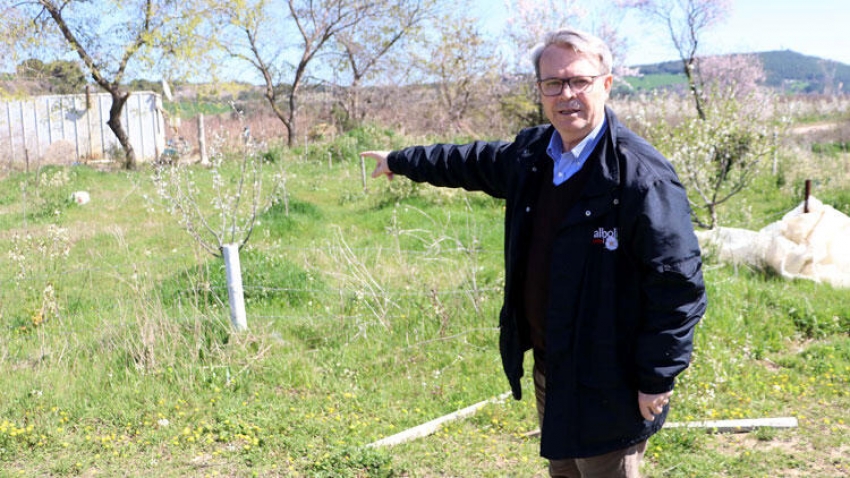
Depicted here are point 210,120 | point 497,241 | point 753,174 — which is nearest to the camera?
point 497,241

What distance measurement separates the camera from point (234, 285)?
16.5 feet

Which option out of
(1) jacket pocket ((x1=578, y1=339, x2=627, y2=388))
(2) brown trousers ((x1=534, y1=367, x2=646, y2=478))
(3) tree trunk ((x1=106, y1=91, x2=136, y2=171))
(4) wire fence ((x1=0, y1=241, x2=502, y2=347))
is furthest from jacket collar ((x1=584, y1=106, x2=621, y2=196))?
(3) tree trunk ((x1=106, y1=91, x2=136, y2=171))

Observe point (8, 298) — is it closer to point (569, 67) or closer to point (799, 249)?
point (569, 67)

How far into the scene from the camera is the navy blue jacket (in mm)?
2098

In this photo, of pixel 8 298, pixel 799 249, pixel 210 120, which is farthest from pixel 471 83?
pixel 8 298

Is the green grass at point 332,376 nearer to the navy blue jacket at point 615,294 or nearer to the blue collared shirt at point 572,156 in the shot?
the navy blue jacket at point 615,294

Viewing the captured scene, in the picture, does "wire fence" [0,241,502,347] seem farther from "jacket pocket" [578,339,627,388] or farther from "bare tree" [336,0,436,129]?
"bare tree" [336,0,436,129]

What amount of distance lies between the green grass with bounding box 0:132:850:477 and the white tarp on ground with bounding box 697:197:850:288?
9.0 inches

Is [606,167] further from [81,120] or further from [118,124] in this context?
[81,120]

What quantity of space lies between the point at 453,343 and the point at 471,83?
17533 mm

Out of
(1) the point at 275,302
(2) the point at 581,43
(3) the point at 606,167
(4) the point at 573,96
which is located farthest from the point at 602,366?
(1) the point at 275,302

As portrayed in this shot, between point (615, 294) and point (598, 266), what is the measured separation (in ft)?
0.33

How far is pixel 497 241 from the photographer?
8711mm

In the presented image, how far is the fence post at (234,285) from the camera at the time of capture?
4996mm
